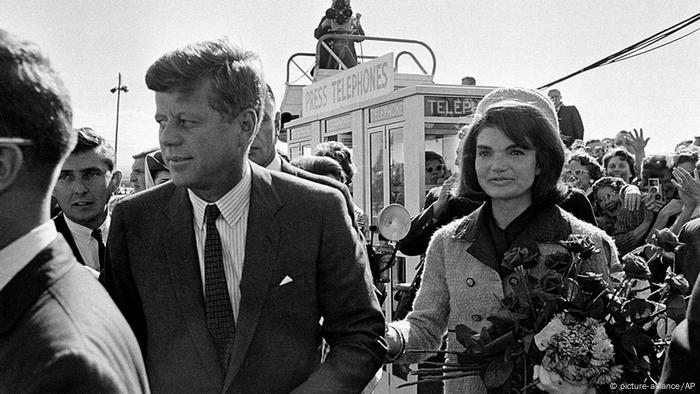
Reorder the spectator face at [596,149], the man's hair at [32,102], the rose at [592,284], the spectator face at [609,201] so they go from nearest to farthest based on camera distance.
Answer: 1. the man's hair at [32,102]
2. the rose at [592,284]
3. the spectator face at [609,201]
4. the spectator face at [596,149]

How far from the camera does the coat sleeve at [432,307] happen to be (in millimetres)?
2697

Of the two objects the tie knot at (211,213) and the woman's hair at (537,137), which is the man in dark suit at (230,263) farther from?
the woman's hair at (537,137)

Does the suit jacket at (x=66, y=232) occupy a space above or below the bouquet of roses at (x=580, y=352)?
above

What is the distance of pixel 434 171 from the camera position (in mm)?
7340

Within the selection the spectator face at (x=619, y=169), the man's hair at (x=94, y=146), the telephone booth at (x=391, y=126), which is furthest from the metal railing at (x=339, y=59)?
the man's hair at (x=94, y=146)

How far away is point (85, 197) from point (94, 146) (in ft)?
0.80

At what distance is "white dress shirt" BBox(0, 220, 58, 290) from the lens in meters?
1.18

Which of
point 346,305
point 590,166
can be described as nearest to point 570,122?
point 590,166

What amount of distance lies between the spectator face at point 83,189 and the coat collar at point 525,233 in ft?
5.39

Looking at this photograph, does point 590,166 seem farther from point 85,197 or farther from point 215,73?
point 215,73

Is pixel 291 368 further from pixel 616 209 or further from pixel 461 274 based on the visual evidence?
pixel 616 209

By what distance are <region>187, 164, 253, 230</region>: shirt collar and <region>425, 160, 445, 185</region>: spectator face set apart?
5208 mm

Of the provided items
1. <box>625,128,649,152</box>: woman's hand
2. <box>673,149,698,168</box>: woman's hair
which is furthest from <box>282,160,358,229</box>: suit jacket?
<box>625,128,649,152</box>: woman's hand

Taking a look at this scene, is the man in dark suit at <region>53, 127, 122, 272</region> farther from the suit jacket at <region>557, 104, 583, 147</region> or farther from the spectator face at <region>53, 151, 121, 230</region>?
the suit jacket at <region>557, 104, 583, 147</region>
